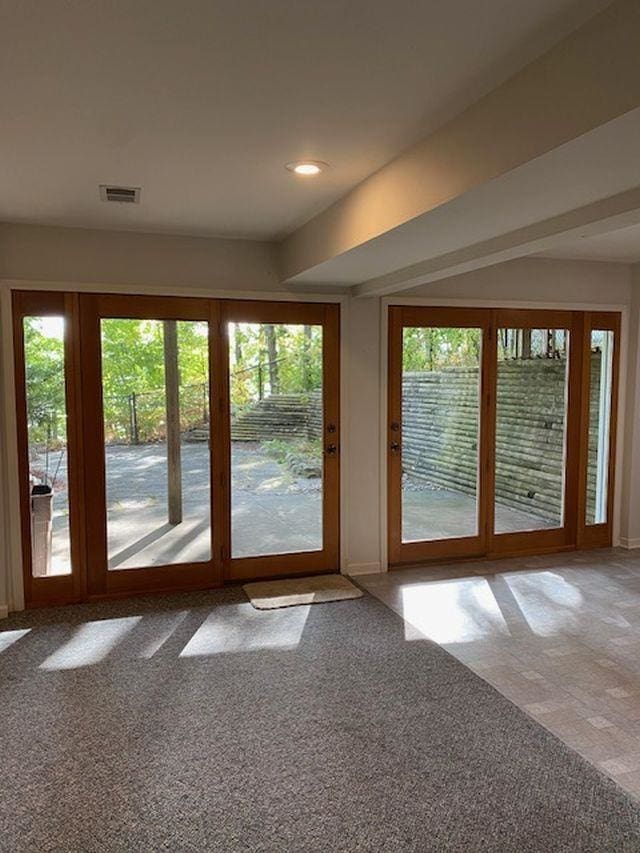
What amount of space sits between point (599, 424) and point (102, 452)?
13.3ft

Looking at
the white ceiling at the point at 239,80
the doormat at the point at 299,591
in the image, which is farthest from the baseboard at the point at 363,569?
the white ceiling at the point at 239,80

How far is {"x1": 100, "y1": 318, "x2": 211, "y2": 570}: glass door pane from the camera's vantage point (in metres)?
→ 4.15

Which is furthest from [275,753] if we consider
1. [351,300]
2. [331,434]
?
[351,300]

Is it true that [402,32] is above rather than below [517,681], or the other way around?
above

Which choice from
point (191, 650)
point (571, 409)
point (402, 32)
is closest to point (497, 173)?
point (402, 32)

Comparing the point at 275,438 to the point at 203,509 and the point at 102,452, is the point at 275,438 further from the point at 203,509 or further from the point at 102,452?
the point at 102,452

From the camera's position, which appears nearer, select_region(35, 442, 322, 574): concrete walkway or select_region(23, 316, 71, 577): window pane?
select_region(23, 316, 71, 577): window pane

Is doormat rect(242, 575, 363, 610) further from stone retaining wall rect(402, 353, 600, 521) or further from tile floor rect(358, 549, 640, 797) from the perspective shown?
stone retaining wall rect(402, 353, 600, 521)

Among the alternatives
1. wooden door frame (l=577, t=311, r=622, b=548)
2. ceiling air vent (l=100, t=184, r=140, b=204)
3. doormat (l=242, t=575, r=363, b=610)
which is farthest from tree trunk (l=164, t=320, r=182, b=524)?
wooden door frame (l=577, t=311, r=622, b=548)

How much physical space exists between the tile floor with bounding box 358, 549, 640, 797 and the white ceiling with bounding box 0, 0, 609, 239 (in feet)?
8.15

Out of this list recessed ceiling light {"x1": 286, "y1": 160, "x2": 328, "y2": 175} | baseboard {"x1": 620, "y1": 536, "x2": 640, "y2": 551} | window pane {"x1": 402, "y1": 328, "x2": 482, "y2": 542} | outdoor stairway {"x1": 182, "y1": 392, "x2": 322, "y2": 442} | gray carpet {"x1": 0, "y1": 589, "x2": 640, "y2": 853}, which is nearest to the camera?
gray carpet {"x1": 0, "y1": 589, "x2": 640, "y2": 853}

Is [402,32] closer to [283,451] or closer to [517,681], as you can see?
[517,681]

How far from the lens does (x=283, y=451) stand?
15.0 feet

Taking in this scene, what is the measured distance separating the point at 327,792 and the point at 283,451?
8.53 ft
